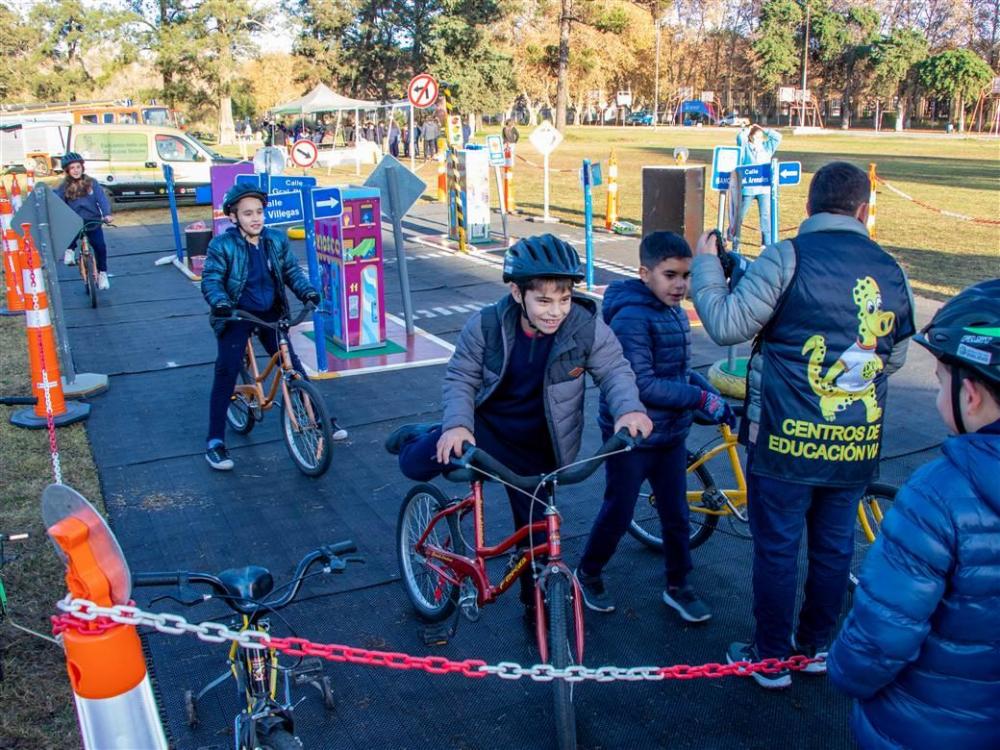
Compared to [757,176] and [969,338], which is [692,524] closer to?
[969,338]

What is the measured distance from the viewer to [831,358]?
336cm

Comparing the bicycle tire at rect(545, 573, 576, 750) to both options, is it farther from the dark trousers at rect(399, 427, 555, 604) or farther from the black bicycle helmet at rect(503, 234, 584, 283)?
the black bicycle helmet at rect(503, 234, 584, 283)

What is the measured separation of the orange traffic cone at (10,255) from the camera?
8.20 meters

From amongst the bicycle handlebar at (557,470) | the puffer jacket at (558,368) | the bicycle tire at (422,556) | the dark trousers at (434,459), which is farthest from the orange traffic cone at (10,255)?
the bicycle handlebar at (557,470)

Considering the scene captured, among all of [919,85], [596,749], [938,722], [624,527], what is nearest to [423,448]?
[624,527]

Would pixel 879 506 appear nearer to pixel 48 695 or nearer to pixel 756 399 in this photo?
pixel 756 399

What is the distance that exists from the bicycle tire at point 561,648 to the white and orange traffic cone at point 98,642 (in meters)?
1.30

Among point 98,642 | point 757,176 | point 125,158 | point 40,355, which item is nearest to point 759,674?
point 98,642

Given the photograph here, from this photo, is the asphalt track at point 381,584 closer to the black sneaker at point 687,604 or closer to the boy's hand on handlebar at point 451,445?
the black sneaker at point 687,604

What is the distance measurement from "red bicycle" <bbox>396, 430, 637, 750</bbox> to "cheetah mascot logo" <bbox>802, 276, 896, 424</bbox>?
0.73m

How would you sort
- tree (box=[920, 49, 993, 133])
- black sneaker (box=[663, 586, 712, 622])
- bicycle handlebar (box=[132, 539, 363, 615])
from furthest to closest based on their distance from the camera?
tree (box=[920, 49, 993, 133]) < black sneaker (box=[663, 586, 712, 622]) < bicycle handlebar (box=[132, 539, 363, 615])

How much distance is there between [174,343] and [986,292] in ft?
30.2

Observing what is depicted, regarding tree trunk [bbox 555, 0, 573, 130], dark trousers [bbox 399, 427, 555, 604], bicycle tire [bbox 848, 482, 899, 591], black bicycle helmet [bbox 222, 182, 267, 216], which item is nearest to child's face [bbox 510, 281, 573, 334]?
dark trousers [bbox 399, 427, 555, 604]

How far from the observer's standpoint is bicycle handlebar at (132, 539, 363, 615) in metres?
2.65
